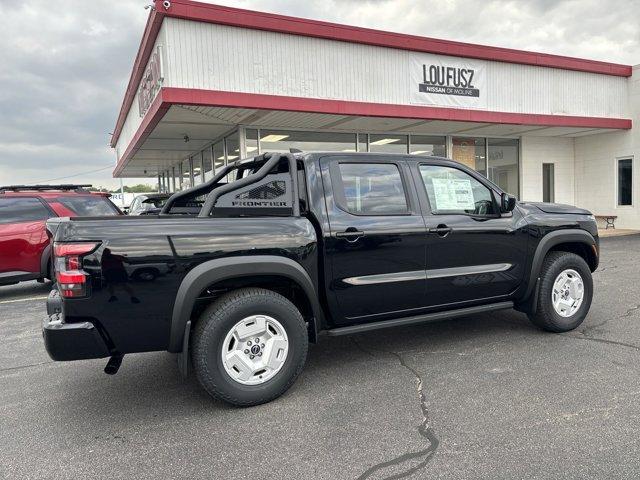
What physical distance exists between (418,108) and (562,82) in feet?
17.9

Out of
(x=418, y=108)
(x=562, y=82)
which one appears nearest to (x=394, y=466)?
(x=418, y=108)

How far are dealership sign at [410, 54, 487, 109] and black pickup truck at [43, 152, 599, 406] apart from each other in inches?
302

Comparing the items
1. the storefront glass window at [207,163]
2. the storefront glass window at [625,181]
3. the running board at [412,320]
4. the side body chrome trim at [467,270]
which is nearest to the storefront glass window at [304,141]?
the storefront glass window at [207,163]

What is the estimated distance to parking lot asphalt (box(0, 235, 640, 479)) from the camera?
2691mm

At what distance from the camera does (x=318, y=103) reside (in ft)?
34.0

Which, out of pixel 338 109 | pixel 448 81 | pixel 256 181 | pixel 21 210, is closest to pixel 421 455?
pixel 256 181

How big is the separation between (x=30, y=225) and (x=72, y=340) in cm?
571

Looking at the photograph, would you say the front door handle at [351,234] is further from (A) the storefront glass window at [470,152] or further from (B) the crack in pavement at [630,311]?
(A) the storefront glass window at [470,152]

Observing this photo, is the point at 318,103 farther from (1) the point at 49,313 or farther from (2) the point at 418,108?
(1) the point at 49,313

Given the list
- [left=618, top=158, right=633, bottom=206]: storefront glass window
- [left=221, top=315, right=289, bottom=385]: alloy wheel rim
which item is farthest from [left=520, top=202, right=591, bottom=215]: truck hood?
[left=618, top=158, right=633, bottom=206]: storefront glass window

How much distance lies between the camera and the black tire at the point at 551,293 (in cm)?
474

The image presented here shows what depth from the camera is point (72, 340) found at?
9.85 ft

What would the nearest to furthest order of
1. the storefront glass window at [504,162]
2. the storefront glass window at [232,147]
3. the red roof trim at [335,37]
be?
the red roof trim at [335,37]
the storefront glass window at [232,147]
the storefront glass window at [504,162]

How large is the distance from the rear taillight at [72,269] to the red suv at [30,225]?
4.62 meters
